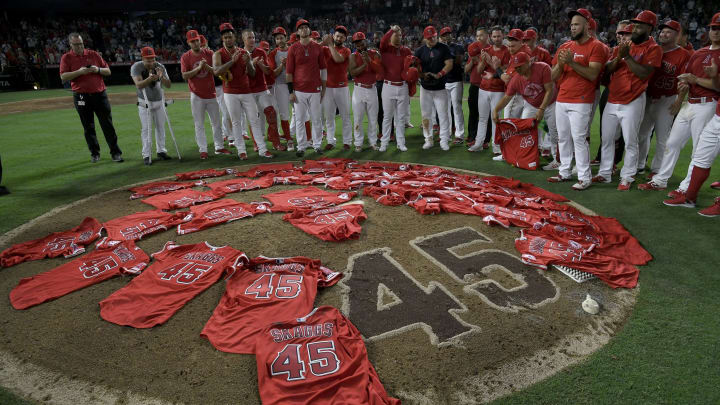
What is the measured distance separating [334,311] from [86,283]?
2571mm

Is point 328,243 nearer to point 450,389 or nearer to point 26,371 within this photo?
point 450,389

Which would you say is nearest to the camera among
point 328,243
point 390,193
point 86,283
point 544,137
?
point 86,283

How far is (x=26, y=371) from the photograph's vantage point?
3.13 m

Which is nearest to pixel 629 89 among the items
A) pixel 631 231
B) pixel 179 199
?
pixel 631 231

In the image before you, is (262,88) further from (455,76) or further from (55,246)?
(55,246)

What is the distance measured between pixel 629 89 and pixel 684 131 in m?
1.00

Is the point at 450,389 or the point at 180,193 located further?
the point at 180,193

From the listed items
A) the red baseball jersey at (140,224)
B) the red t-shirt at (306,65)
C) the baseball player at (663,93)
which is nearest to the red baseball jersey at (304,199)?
the red baseball jersey at (140,224)

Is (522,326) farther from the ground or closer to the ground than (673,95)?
closer to the ground

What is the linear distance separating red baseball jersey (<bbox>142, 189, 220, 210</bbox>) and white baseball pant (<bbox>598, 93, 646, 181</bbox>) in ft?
20.1

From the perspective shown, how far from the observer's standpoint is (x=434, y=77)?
8.56m

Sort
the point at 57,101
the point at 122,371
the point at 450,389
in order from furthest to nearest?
1. the point at 57,101
2. the point at 122,371
3. the point at 450,389

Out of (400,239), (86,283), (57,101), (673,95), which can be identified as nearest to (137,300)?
(86,283)

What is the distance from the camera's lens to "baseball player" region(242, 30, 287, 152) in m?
8.57
